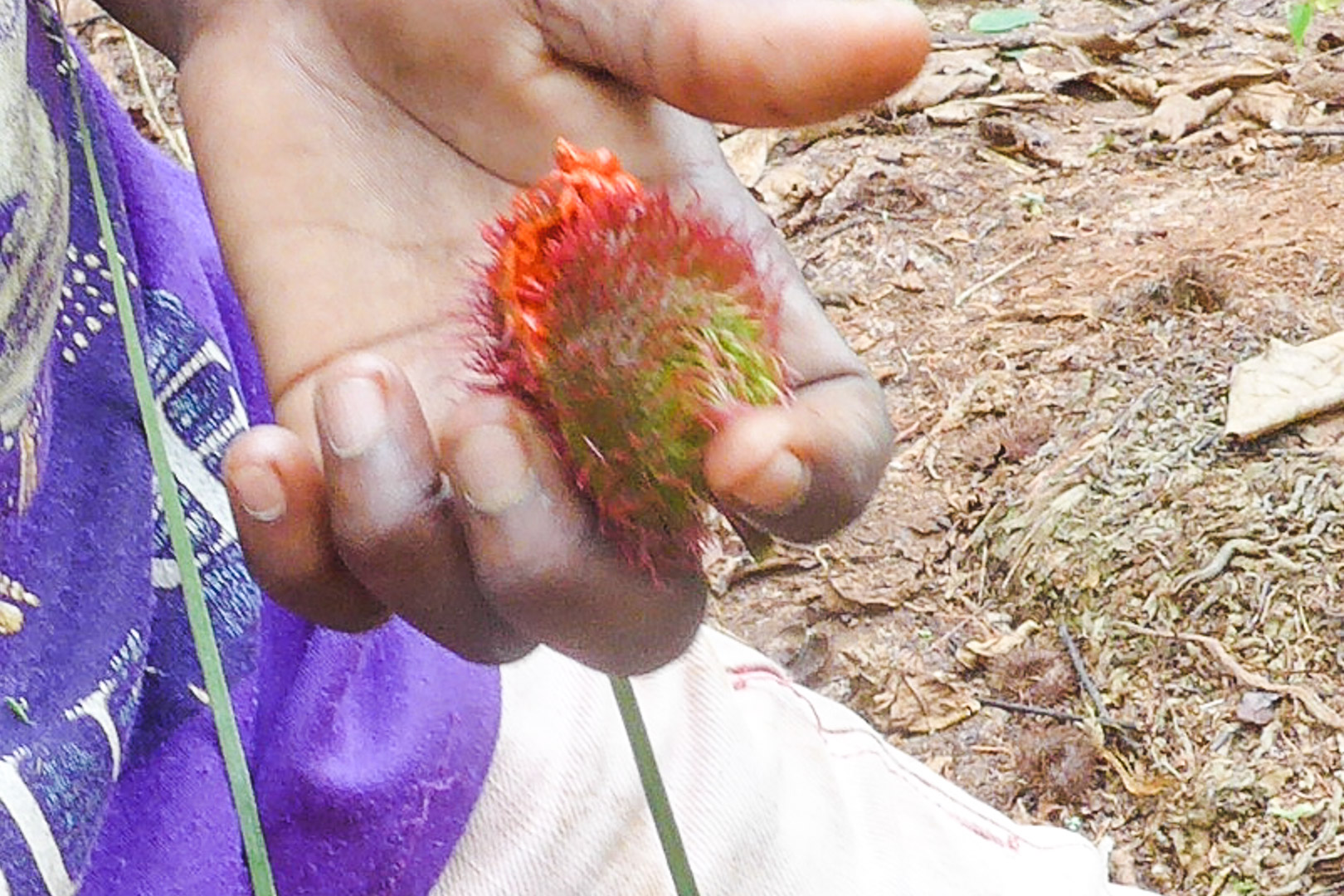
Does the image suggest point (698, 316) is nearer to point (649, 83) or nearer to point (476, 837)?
point (649, 83)

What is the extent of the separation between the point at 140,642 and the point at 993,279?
148cm

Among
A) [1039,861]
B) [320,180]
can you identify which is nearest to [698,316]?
[320,180]

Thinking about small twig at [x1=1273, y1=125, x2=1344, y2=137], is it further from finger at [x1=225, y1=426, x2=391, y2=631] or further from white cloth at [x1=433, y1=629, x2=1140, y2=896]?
finger at [x1=225, y1=426, x2=391, y2=631]

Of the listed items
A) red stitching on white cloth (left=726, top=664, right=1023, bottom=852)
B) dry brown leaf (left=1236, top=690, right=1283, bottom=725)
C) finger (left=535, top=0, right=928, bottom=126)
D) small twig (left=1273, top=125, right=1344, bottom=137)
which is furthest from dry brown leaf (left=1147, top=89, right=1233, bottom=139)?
finger (left=535, top=0, right=928, bottom=126)

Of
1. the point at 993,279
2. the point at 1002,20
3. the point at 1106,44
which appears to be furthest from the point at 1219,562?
the point at 1002,20

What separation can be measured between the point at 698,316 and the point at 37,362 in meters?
0.31

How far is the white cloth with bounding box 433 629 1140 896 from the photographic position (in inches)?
30.1

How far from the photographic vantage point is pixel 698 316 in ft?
1.73

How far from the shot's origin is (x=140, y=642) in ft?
2.32

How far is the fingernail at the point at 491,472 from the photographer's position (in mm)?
524

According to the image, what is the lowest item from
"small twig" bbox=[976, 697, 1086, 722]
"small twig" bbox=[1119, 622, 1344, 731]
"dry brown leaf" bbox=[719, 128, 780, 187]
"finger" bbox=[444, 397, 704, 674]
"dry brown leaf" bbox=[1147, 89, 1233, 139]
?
"small twig" bbox=[976, 697, 1086, 722]

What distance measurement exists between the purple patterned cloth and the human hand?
7 cm

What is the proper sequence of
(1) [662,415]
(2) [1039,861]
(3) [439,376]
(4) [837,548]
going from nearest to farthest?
(1) [662,415] < (3) [439,376] < (2) [1039,861] < (4) [837,548]

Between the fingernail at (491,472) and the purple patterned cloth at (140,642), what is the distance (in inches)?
9.1
